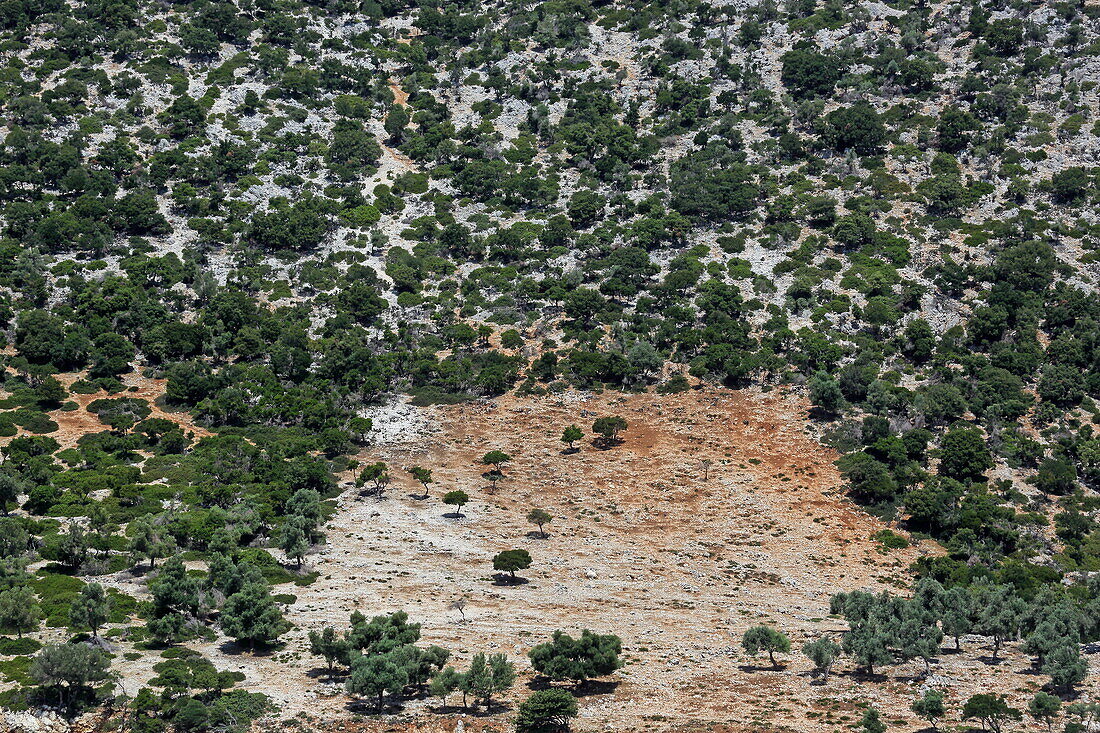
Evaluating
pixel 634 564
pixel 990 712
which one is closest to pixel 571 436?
pixel 634 564

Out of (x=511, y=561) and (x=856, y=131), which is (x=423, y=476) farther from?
(x=856, y=131)

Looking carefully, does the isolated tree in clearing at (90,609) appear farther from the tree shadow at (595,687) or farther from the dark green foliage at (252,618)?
the tree shadow at (595,687)

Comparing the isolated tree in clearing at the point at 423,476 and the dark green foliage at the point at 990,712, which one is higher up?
the isolated tree in clearing at the point at 423,476

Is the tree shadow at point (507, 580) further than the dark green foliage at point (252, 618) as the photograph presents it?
Yes

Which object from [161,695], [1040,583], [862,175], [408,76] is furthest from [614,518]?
[408,76]

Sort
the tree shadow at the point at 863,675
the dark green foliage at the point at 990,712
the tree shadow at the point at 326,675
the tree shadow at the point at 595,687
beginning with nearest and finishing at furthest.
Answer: the dark green foliage at the point at 990,712 → the tree shadow at the point at 326,675 → the tree shadow at the point at 595,687 → the tree shadow at the point at 863,675

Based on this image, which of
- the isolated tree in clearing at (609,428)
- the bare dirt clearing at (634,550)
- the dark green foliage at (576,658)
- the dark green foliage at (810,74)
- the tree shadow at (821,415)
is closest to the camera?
the dark green foliage at (576,658)

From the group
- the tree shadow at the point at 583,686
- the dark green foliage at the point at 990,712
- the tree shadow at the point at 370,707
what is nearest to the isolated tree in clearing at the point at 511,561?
the tree shadow at the point at 583,686

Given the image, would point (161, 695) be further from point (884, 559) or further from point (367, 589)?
point (884, 559)
